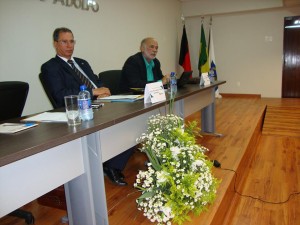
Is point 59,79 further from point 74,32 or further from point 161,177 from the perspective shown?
point 74,32

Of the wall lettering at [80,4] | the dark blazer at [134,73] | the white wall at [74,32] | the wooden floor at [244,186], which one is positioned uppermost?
the wall lettering at [80,4]

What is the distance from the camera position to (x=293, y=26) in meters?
5.54

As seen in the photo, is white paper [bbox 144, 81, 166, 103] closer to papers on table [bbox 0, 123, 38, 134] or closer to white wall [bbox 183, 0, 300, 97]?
papers on table [bbox 0, 123, 38, 134]

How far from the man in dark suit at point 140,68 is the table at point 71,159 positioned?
77cm

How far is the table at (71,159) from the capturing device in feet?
3.03

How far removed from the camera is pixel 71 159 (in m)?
1.17

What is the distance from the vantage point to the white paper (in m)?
1.71

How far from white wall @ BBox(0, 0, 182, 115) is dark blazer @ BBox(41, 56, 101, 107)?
0.77 meters

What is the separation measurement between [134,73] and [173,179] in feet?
4.39

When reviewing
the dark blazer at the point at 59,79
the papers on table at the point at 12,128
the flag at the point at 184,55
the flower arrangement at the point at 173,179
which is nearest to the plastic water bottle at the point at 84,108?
the papers on table at the point at 12,128

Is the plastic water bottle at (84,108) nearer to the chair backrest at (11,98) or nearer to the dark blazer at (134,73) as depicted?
the chair backrest at (11,98)

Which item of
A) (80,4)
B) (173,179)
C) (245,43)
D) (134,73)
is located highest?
(80,4)

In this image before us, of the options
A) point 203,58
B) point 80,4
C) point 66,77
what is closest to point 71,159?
point 66,77

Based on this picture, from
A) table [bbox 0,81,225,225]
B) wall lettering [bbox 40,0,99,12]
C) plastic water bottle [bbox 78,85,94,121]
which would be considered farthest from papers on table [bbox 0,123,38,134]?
wall lettering [bbox 40,0,99,12]
